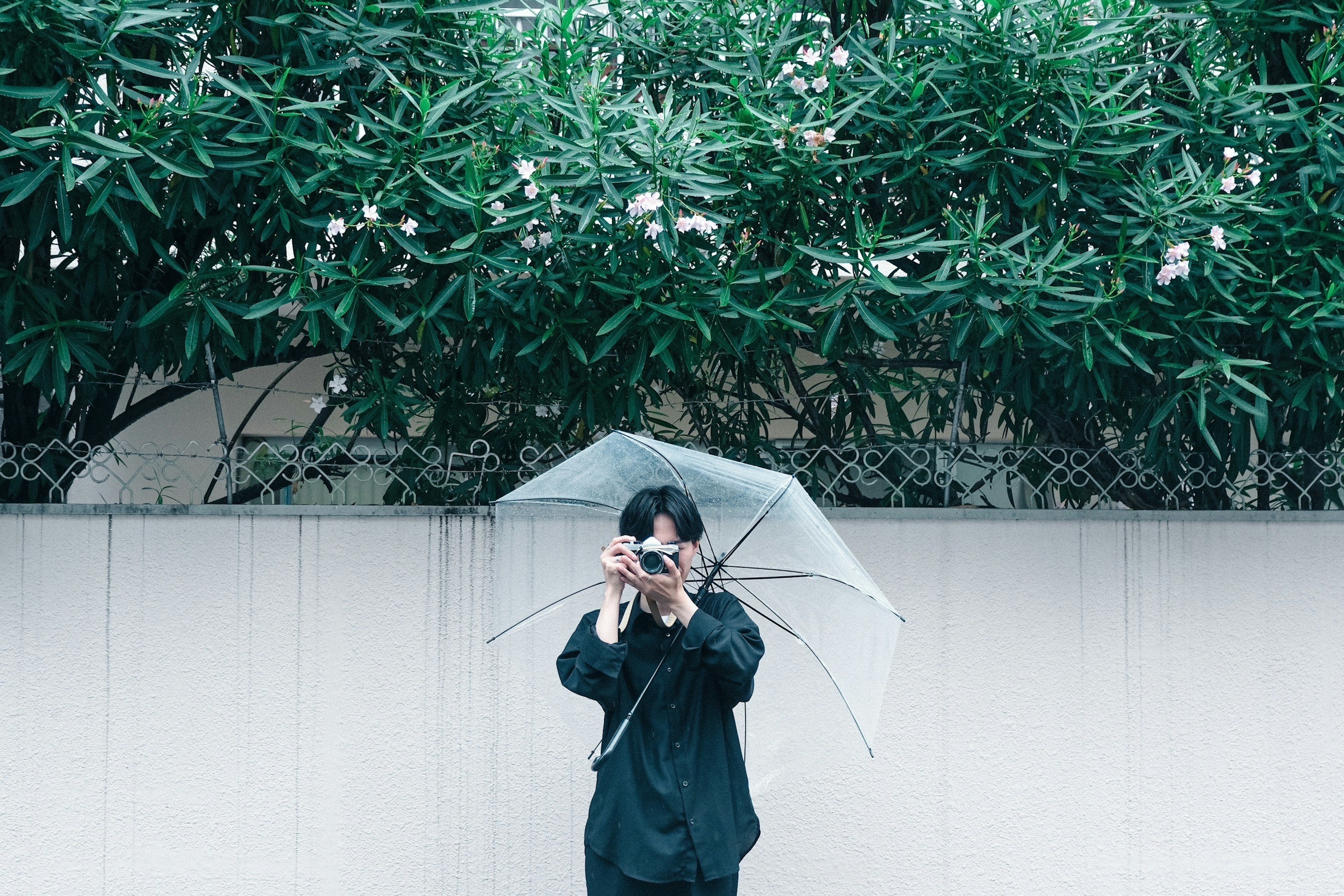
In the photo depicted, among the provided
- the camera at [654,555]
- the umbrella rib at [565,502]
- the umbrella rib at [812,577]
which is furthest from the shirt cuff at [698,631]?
the umbrella rib at [565,502]

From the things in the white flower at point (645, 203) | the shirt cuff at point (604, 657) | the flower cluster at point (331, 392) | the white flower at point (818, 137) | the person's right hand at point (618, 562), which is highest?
the white flower at point (818, 137)

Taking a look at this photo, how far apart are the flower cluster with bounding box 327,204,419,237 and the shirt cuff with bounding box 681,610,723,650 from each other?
1361mm

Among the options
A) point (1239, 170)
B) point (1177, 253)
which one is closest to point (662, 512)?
point (1177, 253)

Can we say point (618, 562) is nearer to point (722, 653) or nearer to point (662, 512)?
point (662, 512)

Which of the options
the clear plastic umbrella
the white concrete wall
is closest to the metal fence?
the white concrete wall

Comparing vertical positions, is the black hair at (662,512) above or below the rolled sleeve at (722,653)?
above

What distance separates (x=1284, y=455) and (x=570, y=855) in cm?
268

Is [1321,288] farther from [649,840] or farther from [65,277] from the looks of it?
[65,277]

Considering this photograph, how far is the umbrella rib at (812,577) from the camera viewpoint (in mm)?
2486

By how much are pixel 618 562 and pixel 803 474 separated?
1336mm

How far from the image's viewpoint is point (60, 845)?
11.1 ft

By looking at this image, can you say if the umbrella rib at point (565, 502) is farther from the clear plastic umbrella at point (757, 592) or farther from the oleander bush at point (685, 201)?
the oleander bush at point (685, 201)

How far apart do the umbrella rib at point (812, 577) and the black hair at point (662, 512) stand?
233 mm

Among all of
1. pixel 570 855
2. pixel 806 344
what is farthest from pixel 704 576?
pixel 570 855
